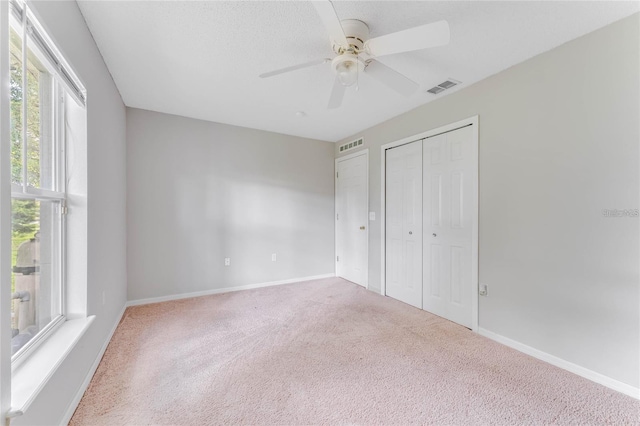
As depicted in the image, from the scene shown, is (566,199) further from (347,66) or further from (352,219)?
(352,219)

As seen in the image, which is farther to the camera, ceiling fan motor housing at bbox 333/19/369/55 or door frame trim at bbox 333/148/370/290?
door frame trim at bbox 333/148/370/290

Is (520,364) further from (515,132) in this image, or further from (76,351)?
(76,351)

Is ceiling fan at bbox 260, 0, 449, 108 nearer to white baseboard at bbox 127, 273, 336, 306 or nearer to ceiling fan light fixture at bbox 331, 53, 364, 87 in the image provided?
ceiling fan light fixture at bbox 331, 53, 364, 87

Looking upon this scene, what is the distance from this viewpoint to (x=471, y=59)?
217 cm

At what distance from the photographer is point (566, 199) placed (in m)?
1.99

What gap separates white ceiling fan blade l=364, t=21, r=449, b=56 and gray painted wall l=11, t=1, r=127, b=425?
1686mm

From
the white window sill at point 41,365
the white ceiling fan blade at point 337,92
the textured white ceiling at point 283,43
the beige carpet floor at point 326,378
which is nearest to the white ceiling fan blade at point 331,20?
the textured white ceiling at point 283,43

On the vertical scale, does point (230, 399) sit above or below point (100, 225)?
below

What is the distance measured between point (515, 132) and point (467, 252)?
46.2 inches

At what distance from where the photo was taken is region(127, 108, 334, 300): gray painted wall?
3.30 meters

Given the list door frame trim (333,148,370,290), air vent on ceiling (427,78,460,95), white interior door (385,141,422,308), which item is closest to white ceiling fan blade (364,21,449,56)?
air vent on ceiling (427,78,460,95)

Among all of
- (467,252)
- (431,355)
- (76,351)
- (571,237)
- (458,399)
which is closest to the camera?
(76,351)

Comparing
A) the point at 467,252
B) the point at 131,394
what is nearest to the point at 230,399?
the point at 131,394

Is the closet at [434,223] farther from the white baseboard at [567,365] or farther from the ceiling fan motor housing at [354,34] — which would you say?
the ceiling fan motor housing at [354,34]
